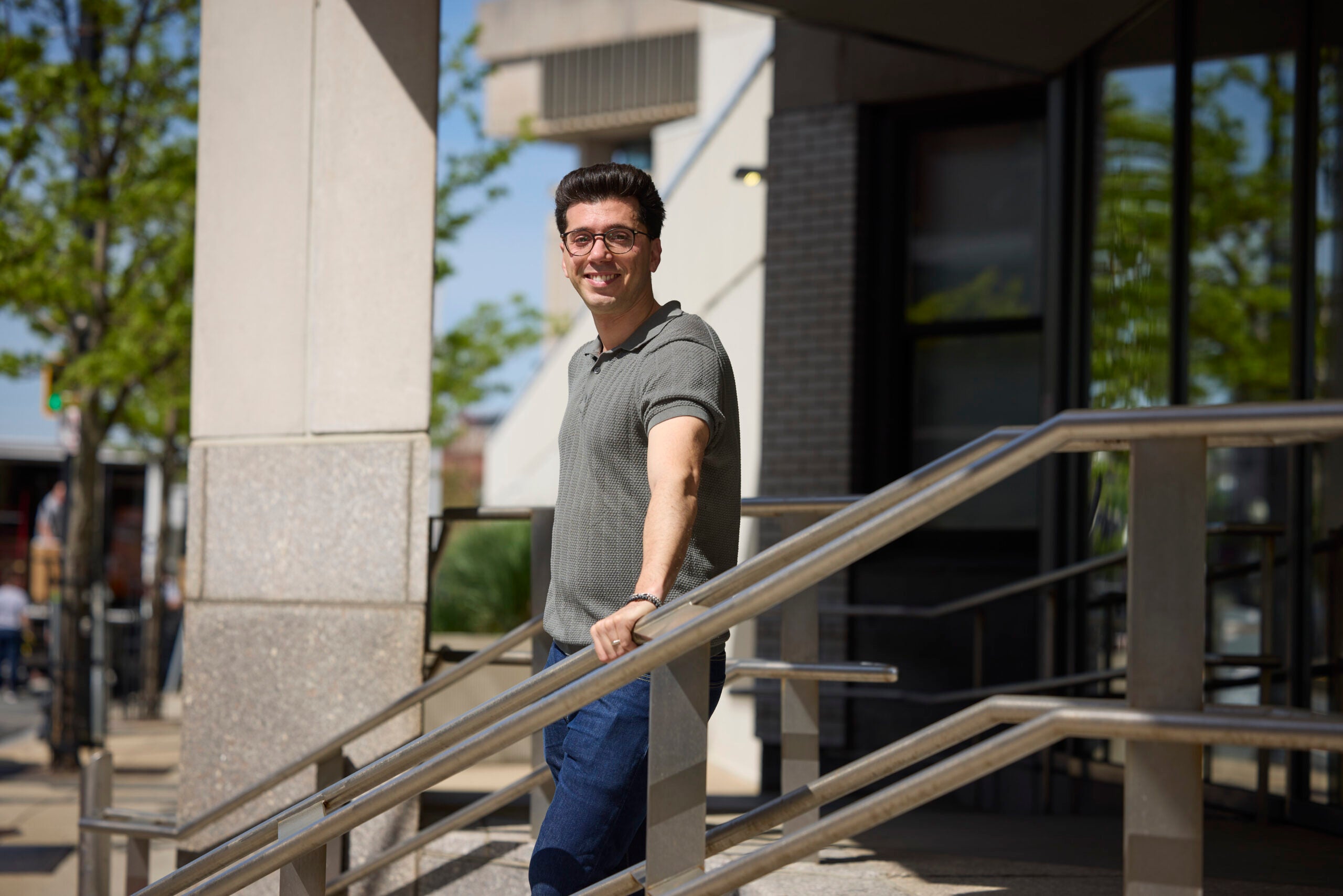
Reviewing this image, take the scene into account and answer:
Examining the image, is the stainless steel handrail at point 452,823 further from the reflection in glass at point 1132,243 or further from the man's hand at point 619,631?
the reflection in glass at point 1132,243

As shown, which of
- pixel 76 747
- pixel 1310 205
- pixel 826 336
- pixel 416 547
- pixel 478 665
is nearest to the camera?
pixel 478 665

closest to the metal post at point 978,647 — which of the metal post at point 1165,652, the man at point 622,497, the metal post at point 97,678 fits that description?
the man at point 622,497

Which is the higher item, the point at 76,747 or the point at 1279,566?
the point at 1279,566

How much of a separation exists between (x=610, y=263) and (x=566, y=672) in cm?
79

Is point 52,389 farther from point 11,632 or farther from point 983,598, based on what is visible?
Answer: point 983,598

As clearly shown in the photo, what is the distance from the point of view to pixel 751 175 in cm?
864

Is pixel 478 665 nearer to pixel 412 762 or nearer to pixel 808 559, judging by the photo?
pixel 412 762

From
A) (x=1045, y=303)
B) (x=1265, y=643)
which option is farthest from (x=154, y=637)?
(x=1265, y=643)

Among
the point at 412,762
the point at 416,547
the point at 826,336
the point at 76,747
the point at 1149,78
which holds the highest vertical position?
the point at 1149,78

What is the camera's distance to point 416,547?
15.3 ft

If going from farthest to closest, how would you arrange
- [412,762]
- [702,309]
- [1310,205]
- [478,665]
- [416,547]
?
1. [702,309]
2. [1310,205]
3. [416,547]
4. [478,665]
5. [412,762]

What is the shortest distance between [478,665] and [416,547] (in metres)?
0.78

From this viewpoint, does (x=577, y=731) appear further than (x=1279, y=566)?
No

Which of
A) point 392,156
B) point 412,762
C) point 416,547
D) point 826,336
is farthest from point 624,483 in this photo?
point 826,336
